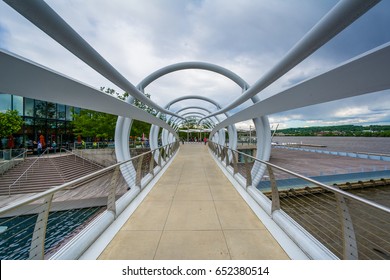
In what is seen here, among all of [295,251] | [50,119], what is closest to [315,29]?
[295,251]

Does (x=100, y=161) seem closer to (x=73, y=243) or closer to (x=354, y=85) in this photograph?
(x=73, y=243)

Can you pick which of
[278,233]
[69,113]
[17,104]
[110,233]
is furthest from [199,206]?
[69,113]

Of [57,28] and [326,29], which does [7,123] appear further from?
[326,29]

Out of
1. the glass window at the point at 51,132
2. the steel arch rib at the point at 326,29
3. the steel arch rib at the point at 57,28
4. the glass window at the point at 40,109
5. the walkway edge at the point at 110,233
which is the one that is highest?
the glass window at the point at 40,109

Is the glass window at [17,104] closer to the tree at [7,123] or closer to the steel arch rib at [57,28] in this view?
the tree at [7,123]

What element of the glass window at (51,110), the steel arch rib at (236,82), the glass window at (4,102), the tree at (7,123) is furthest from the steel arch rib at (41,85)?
the glass window at (51,110)

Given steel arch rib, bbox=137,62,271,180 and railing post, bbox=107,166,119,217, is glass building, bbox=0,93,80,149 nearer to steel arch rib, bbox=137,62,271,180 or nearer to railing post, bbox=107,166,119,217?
steel arch rib, bbox=137,62,271,180

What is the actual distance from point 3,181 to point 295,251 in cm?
1677

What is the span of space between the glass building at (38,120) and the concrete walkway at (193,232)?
68.3 ft

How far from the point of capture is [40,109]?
67.0ft

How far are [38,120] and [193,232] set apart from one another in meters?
24.2

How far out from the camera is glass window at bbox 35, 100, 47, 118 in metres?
20.0

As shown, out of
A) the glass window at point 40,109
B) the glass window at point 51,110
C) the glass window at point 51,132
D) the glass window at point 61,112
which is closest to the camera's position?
the glass window at point 40,109

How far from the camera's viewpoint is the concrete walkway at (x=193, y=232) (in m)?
2.34
